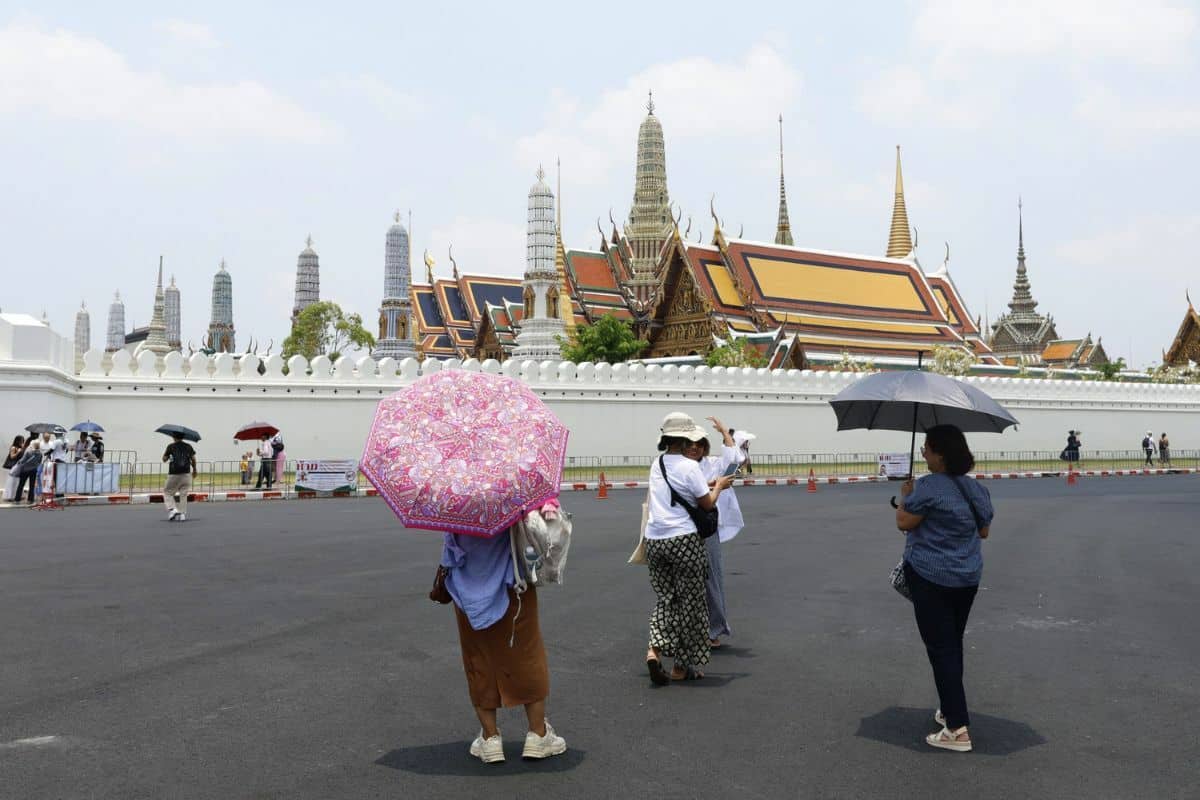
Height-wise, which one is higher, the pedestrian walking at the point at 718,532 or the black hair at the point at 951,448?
the black hair at the point at 951,448

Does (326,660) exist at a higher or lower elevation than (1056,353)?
lower

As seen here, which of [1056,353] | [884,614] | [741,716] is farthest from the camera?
[1056,353]

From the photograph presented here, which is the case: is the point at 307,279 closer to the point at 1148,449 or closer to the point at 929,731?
the point at 1148,449

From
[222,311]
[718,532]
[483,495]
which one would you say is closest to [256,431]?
[718,532]

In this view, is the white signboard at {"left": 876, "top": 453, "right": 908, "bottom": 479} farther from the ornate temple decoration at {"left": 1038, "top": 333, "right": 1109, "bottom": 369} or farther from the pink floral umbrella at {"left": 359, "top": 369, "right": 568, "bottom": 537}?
the ornate temple decoration at {"left": 1038, "top": 333, "right": 1109, "bottom": 369}

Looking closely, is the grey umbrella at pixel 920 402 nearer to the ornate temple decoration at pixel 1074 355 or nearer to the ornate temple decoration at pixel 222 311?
the ornate temple decoration at pixel 1074 355

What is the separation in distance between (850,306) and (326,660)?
1619 inches

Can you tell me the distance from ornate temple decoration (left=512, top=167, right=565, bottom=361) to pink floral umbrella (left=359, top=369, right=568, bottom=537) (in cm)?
2982

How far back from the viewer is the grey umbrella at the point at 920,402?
5.27 m

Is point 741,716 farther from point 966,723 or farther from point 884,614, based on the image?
point 884,614

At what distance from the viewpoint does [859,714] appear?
5098 mm

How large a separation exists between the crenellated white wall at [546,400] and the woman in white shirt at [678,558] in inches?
633

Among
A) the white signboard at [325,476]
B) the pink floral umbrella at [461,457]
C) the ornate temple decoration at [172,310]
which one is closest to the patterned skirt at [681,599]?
the pink floral umbrella at [461,457]

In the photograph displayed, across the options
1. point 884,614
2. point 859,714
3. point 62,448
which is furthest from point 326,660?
point 62,448
